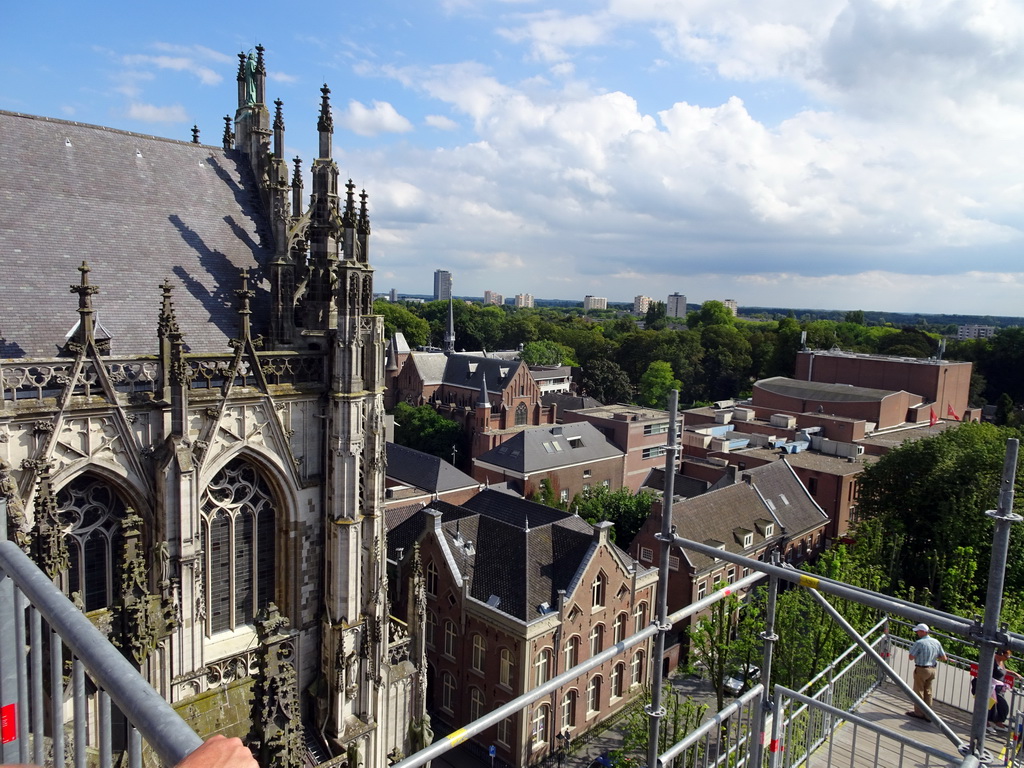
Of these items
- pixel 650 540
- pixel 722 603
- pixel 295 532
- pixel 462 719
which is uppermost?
pixel 295 532

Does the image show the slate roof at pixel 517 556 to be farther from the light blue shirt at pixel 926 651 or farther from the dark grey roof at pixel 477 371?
the dark grey roof at pixel 477 371

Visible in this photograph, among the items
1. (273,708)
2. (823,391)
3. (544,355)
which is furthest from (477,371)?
(273,708)

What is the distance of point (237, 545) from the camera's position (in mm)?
15445

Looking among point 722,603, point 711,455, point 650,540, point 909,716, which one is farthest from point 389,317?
point 909,716

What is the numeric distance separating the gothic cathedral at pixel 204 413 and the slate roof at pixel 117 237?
0.05 meters

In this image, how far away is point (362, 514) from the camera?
16.1m

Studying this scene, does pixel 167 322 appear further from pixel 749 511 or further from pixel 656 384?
pixel 656 384

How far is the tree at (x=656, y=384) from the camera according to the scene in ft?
317

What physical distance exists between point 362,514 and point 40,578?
13.1 metres

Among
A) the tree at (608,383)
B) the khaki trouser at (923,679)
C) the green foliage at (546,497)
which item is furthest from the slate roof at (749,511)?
the tree at (608,383)

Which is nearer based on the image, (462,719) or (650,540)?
(462,719)

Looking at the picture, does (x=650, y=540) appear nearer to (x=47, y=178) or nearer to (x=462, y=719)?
(x=462, y=719)

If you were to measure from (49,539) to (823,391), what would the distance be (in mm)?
73792

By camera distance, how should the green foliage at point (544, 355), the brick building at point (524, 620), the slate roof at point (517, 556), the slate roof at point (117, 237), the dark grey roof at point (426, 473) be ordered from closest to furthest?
the slate roof at point (117, 237) < the brick building at point (524, 620) < the slate roof at point (517, 556) < the dark grey roof at point (426, 473) < the green foliage at point (544, 355)
